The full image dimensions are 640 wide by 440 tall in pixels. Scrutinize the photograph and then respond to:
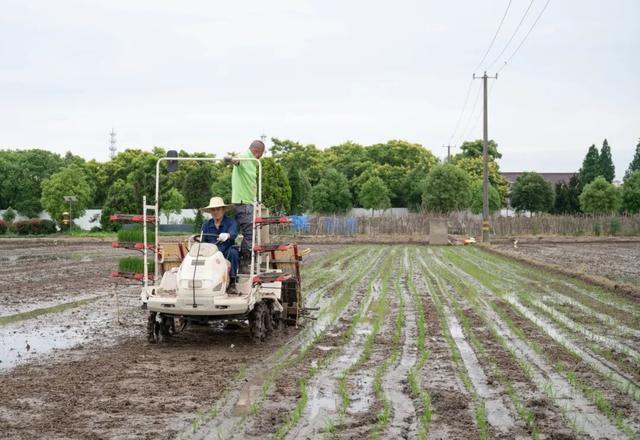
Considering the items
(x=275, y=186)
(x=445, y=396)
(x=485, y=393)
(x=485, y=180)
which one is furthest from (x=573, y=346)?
(x=275, y=186)

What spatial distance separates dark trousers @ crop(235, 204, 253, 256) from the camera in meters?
10.9

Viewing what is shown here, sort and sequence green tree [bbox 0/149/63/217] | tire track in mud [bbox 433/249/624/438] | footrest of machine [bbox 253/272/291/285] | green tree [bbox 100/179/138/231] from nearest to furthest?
tire track in mud [bbox 433/249/624/438] → footrest of machine [bbox 253/272/291/285] → green tree [bbox 100/179/138/231] → green tree [bbox 0/149/63/217]

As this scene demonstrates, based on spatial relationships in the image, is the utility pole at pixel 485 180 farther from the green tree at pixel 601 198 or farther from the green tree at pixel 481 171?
the green tree at pixel 481 171

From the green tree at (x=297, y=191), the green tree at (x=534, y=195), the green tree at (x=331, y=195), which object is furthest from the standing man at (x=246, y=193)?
the green tree at (x=534, y=195)

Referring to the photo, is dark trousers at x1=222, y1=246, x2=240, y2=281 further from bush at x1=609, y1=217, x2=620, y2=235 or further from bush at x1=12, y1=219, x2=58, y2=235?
bush at x1=12, y1=219, x2=58, y2=235

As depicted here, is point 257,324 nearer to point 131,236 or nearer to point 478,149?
point 131,236

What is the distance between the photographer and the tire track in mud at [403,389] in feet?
20.4

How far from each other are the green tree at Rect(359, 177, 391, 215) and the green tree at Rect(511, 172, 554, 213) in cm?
1614

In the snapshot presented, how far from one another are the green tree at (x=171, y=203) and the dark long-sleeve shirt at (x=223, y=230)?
49885 mm

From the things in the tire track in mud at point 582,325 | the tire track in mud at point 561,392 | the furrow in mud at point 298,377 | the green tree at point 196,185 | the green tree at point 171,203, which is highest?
the green tree at point 196,185

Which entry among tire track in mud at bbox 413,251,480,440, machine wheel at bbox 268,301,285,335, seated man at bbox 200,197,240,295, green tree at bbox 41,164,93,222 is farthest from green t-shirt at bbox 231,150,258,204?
green tree at bbox 41,164,93,222

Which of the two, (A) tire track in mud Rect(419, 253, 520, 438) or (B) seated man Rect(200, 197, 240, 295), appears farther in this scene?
(B) seated man Rect(200, 197, 240, 295)

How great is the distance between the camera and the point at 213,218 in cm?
1064

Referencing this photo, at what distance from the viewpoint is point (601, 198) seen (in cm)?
7306
